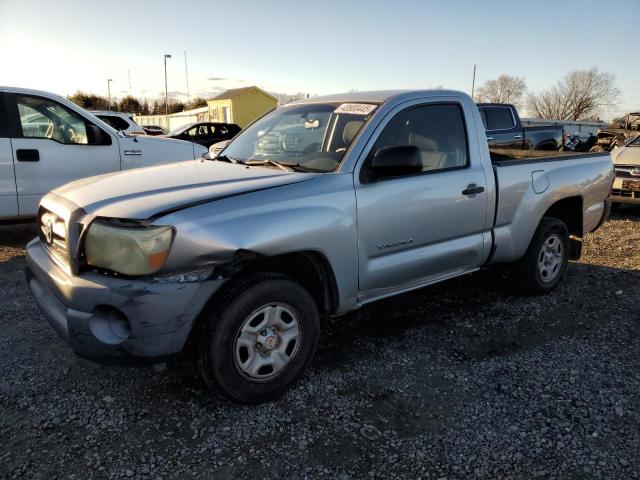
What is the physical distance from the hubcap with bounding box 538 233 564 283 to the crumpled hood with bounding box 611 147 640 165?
493 cm

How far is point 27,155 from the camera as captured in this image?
5.76 m

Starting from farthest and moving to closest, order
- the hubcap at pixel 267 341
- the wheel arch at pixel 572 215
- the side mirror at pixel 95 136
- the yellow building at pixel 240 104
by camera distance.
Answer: the yellow building at pixel 240 104 < the side mirror at pixel 95 136 < the wheel arch at pixel 572 215 < the hubcap at pixel 267 341

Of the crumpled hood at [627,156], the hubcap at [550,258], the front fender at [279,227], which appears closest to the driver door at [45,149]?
the front fender at [279,227]

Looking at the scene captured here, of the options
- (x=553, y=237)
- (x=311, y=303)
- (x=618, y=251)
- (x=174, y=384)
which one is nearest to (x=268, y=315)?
(x=311, y=303)

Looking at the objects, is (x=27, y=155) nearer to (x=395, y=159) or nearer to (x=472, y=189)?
(x=395, y=159)

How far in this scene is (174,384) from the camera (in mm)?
Answer: 3104

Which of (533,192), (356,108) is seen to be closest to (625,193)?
(533,192)

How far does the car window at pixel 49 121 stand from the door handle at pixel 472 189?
483 cm

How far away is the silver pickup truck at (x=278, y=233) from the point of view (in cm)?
245

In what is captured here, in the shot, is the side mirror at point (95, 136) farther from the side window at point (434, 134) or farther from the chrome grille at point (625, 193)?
the chrome grille at point (625, 193)

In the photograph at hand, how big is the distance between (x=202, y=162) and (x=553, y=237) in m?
3.22

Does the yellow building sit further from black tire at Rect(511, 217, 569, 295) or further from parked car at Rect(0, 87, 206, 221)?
black tire at Rect(511, 217, 569, 295)

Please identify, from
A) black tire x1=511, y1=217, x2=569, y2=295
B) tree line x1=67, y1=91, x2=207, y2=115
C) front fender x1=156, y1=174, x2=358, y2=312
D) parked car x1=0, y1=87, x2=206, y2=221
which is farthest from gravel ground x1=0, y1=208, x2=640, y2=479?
tree line x1=67, y1=91, x2=207, y2=115

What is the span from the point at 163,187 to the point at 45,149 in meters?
3.89
